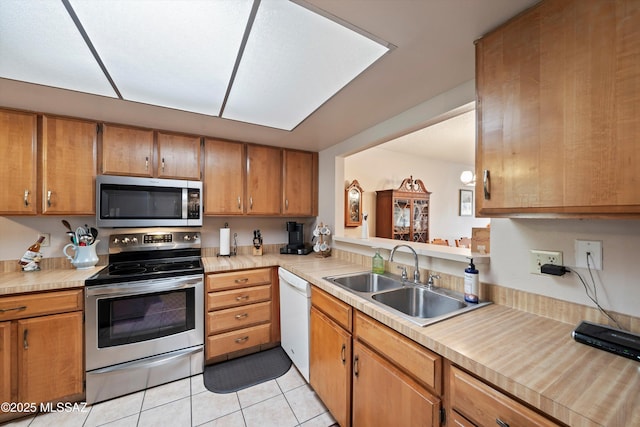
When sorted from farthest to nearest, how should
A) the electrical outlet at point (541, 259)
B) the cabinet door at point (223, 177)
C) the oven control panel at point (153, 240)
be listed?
the cabinet door at point (223, 177)
the oven control panel at point (153, 240)
the electrical outlet at point (541, 259)

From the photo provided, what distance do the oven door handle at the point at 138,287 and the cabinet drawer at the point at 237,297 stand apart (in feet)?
0.68

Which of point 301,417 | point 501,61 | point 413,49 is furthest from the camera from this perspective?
point 301,417

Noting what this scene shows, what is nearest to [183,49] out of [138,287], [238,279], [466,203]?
[138,287]

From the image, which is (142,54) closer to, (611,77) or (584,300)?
(611,77)

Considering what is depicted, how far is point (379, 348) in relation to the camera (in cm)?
121

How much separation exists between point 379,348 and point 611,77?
129cm

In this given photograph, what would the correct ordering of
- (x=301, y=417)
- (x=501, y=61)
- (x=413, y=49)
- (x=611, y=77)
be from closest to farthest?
(x=611, y=77) → (x=501, y=61) → (x=413, y=49) → (x=301, y=417)

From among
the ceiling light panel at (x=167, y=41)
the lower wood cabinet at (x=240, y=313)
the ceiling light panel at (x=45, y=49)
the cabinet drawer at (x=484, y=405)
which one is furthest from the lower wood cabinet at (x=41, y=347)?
the cabinet drawer at (x=484, y=405)

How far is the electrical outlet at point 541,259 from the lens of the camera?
1101 millimetres

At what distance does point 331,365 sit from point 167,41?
75.8 inches

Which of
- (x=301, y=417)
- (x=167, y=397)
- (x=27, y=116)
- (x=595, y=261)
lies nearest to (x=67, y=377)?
(x=167, y=397)

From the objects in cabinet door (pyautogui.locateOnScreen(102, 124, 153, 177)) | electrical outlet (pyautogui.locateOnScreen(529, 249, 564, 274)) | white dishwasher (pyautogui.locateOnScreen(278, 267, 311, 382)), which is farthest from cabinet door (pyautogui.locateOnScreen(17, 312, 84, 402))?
electrical outlet (pyautogui.locateOnScreen(529, 249, 564, 274))

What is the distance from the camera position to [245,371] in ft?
6.90

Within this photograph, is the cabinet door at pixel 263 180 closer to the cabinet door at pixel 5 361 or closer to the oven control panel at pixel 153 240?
the oven control panel at pixel 153 240
